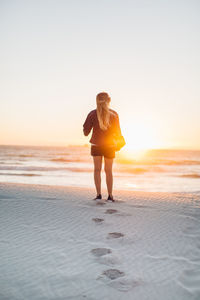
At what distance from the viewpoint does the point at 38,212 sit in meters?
4.54

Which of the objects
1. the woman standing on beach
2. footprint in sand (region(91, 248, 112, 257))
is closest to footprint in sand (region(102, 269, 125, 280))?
footprint in sand (region(91, 248, 112, 257))

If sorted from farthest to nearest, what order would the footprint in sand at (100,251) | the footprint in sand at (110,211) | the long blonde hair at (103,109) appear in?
1. the long blonde hair at (103,109)
2. the footprint in sand at (110,211)
3. the footprint in sand at (100,251)

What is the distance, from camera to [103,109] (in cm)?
516

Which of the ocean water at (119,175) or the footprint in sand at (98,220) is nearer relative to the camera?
the footprint in sand at (98,220)

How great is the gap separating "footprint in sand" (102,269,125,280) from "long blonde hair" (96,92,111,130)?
319 cm

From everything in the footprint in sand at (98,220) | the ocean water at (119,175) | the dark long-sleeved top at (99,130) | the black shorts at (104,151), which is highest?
the dark long-sleeved top at (99,130)

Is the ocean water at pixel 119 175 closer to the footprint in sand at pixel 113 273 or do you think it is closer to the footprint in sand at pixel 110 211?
the footprint in sand at pixel 110 211

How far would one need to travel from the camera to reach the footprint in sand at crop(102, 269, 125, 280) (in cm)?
242

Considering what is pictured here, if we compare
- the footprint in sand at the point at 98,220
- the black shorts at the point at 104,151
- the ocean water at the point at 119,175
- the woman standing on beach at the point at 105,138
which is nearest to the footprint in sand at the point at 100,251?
the footprint in sand at the point at 98,220

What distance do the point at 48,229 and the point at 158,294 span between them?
1.97 metres

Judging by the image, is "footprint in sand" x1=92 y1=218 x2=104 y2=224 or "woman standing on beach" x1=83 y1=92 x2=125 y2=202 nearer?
"footprint in sand" x1=92 y1=218 x2=104 y2=224

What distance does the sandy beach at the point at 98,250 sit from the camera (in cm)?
223

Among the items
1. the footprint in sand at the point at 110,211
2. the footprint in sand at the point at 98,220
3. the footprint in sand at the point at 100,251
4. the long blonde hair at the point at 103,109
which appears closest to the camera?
the footprint in sand at the point at 100,251

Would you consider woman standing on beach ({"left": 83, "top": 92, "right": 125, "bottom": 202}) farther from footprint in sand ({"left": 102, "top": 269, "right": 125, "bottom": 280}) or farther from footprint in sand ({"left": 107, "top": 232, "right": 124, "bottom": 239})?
footprint in sand ({"left": 102, "top": 269, "right": 125, "bottom": 280})
